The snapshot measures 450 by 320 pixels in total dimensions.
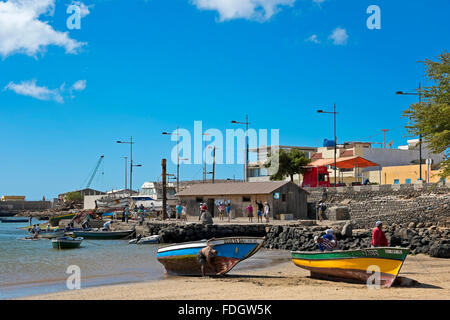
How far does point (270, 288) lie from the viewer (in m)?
15.4

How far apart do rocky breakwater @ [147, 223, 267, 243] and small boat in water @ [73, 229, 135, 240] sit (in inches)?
202

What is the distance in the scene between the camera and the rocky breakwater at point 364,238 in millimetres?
23864

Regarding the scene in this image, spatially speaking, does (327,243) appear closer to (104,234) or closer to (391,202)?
(391,202)

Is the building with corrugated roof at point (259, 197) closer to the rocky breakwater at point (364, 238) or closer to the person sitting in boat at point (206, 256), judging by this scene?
the rocky breakwater at point (364, 238)

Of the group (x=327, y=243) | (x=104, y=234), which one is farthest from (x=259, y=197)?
(x=327, y=243)

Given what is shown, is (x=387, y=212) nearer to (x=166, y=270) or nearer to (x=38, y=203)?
(x=166, y=270)

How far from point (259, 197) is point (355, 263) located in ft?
81.4

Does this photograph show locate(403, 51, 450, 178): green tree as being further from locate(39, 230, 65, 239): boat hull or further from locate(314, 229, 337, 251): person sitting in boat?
locate(39, 230, 65, 239): boat hull

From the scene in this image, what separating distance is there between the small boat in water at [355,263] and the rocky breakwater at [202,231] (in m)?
17.4

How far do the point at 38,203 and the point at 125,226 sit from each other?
96591 mm

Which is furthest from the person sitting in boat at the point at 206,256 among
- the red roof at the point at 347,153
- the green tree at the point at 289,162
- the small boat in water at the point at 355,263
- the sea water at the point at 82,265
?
the red roof at the point at 347,153

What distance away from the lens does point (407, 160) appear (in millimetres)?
64812

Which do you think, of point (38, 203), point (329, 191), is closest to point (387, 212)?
point (329, 191)

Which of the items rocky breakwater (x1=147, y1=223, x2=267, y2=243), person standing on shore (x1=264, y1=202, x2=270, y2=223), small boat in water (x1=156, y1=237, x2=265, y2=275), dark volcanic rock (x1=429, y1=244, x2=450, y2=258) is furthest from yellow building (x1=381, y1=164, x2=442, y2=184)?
small boat in water (x1=156, y1=237, x2=265, y2=275)
